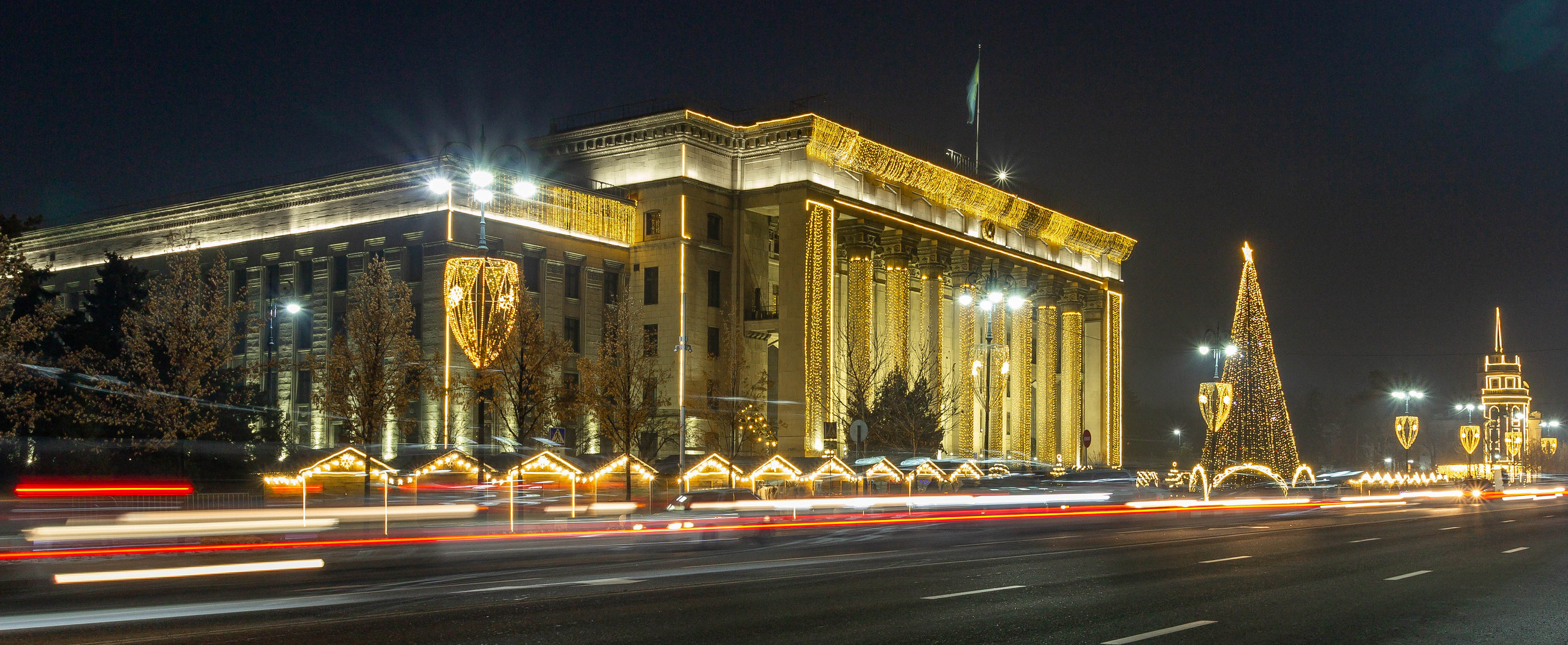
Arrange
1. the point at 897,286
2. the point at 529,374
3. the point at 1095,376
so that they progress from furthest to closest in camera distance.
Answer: the point at 1095,376
the point at 897,286
the point at 529,374

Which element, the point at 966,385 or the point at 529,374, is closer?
the point at 529,374

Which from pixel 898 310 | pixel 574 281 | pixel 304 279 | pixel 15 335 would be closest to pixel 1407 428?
pixel 898 310

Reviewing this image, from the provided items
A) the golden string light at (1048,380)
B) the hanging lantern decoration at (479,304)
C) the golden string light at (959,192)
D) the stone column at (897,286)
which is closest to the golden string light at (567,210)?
the golden string light at (959,192)

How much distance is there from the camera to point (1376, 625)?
13.0m

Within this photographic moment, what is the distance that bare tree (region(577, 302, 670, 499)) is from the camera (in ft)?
164

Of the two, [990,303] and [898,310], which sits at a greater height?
[898,310]

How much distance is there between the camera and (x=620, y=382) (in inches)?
1976

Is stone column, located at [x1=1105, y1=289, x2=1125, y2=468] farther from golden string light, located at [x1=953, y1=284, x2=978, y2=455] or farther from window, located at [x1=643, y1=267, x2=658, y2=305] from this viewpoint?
window, located at [x1=643, y1=267, x2=658, y2=305]

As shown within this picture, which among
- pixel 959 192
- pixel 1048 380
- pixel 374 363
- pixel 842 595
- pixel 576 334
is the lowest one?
pixel 842 595

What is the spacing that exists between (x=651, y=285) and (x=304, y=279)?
52.7ft

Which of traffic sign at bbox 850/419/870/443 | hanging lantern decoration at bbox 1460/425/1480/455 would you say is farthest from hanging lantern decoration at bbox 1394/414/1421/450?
traffic sign at bbox 850/419/870/443

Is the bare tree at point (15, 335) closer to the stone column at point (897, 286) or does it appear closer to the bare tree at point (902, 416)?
the bare tree at point (902, 416)

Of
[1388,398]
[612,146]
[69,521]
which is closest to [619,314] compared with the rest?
[612,146]

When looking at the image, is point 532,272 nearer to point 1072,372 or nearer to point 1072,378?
point 1072,378
